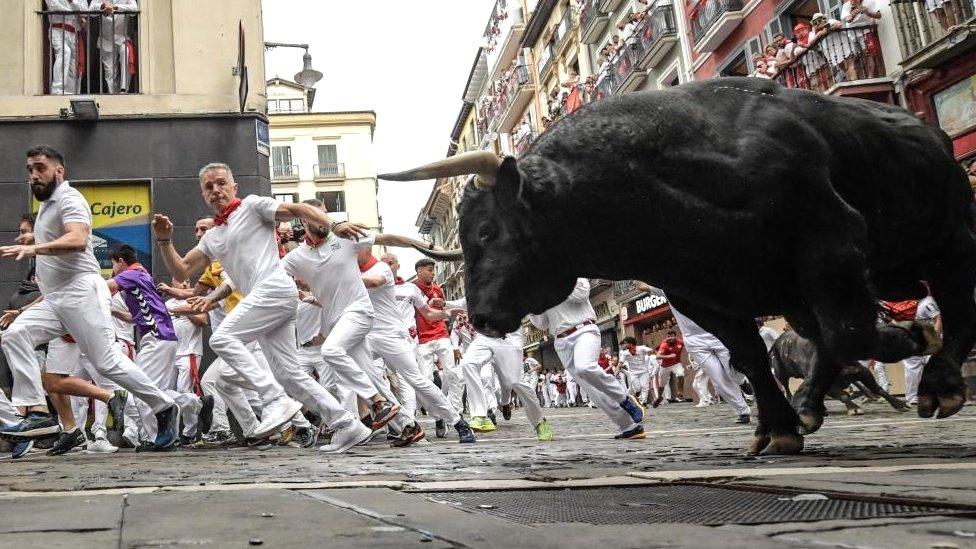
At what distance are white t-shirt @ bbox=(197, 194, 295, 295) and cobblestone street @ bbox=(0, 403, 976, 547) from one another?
265 centimetres

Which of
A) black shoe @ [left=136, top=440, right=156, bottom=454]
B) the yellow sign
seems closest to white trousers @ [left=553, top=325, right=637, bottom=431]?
black shoe @ [left=136, top=440, right=156, bottom=454]

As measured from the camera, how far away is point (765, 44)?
81.3 ft

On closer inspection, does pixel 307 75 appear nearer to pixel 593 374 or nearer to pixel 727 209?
pixel 593 374

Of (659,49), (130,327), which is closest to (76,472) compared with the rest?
(130,327)

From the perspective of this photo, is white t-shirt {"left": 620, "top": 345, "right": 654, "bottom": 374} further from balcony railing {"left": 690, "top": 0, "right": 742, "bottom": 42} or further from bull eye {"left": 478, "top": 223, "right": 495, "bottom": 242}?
bull eye {"left": 478, "top": 223, "right": 495, "bottom": 242}

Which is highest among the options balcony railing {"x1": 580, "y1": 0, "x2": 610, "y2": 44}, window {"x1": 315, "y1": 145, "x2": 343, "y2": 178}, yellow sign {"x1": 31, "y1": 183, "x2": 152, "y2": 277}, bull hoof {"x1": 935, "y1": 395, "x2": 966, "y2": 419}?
window {"x1": 315, "y1": 145, "x2": 343, "y2": 178}

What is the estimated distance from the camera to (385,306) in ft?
31.2

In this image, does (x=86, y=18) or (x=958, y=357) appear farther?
(x=86, y=18)

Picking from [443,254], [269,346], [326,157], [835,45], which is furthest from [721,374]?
[326,157]

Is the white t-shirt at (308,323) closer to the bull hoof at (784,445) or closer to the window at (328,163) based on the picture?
the bull hoof at (784,445)

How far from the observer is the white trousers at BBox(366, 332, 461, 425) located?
8672 mm

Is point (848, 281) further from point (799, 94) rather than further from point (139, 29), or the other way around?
point (139, 29)

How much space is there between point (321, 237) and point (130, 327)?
4.43 metres

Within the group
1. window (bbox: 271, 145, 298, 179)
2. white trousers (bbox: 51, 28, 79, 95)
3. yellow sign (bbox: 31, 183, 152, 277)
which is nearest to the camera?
yellow sign (bbox: 31, 183, 152, 277)
